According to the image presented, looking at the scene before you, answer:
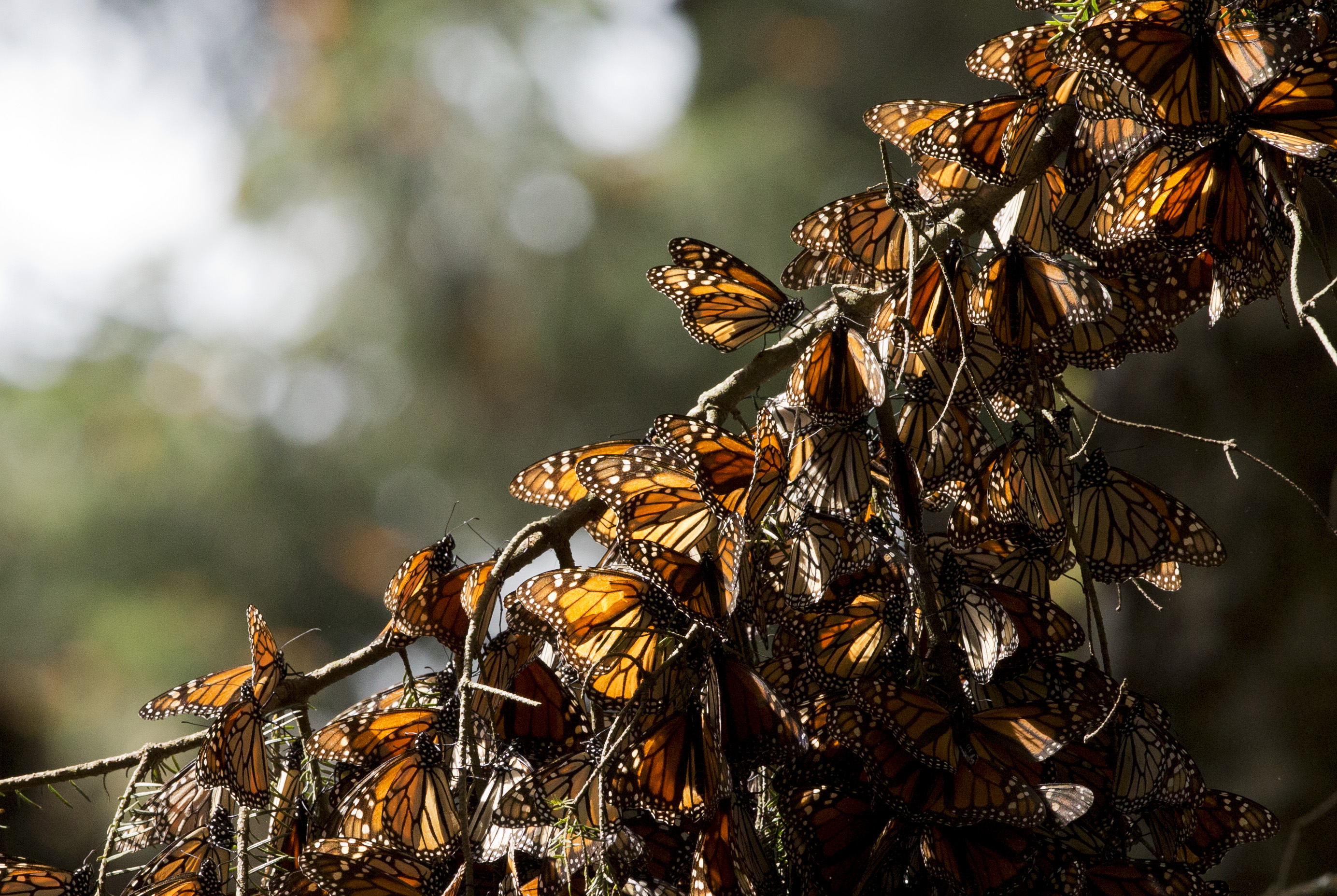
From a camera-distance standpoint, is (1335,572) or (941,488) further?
(1335,572)

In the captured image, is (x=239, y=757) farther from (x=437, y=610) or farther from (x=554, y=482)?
(x=554, y=482)

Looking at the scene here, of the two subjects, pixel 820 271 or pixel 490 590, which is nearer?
pixel 490 590

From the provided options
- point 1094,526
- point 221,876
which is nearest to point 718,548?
point 1094,526

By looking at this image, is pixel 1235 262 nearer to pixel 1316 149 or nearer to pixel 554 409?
pixel 1316 149

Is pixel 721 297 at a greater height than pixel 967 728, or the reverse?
pixel 721 297

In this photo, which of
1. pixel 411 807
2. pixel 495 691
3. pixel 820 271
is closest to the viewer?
pixel 495 691

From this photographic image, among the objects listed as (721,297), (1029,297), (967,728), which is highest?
(721,297)

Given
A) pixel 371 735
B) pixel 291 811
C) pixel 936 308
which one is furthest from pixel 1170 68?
pixel 291 811
